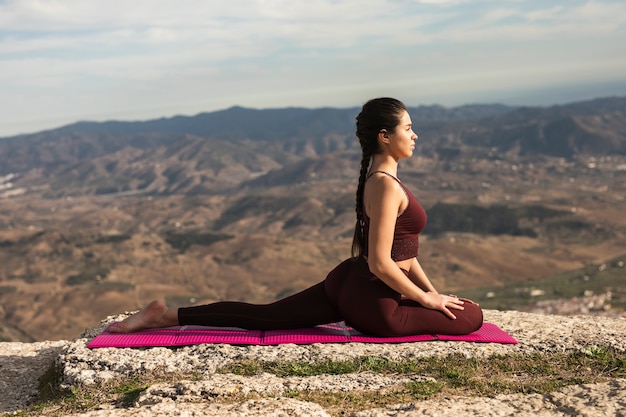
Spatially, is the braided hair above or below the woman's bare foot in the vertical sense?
above

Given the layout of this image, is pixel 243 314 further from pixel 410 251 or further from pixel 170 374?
pixel 410 251

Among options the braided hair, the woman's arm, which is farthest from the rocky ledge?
the braided hair

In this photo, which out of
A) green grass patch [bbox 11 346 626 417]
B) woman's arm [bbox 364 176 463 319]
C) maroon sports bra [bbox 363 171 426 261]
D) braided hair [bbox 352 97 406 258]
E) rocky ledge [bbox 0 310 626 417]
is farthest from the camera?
maroon sports bra [bbox 363 171 426 261]

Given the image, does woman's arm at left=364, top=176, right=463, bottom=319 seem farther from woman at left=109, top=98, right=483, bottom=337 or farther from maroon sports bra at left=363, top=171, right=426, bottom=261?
maroon sports bra at left=363, top=171, right=426, bottom=261

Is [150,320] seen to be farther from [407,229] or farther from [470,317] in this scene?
[470,317]

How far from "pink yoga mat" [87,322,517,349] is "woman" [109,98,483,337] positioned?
0.54ft

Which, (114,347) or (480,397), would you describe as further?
(114,347)

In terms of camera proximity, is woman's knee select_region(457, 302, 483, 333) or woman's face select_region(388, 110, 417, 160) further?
woman's knee select_region(457, 302, 483, 333)

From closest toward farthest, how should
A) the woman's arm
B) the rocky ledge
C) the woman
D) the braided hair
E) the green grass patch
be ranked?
the rocky ledge, the green grass patch, the woman's arm, the woman, the braided hair

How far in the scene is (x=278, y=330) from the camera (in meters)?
11.5

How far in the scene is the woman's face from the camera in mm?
9594

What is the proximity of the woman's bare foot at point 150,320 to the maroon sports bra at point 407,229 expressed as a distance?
152 inches

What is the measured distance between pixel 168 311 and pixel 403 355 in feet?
14.2

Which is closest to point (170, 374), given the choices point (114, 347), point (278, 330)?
point (114, 347)
